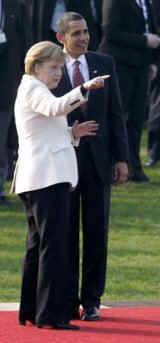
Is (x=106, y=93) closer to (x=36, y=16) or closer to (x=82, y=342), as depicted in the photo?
(x=82, y=342)

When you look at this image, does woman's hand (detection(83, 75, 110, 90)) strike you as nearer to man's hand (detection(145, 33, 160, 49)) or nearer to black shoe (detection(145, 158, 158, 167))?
man's hand (detection(145, 33, 160, 49))

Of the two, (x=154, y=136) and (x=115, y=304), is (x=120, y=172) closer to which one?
(x=115, y=304)

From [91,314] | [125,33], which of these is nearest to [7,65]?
[125,33]

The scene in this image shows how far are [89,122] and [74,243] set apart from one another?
0.83 m

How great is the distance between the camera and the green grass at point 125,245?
9.80 metres

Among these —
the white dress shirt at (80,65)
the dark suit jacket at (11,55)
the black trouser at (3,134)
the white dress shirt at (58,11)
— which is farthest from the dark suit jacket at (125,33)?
the white dress shirt at (80,65)

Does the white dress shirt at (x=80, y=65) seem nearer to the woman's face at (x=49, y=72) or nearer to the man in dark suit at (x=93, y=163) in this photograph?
the man in dark suit at (x=93, y=163)

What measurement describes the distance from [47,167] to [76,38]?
2.72ft

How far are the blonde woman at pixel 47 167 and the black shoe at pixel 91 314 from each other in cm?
37

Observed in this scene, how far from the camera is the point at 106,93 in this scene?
848 cm

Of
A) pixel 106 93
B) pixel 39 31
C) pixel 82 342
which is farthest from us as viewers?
pixel 39 31

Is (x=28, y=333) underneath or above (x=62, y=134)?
underneath

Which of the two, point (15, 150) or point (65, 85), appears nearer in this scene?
point (65, 85)

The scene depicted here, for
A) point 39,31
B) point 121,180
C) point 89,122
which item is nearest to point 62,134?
point 89,122
